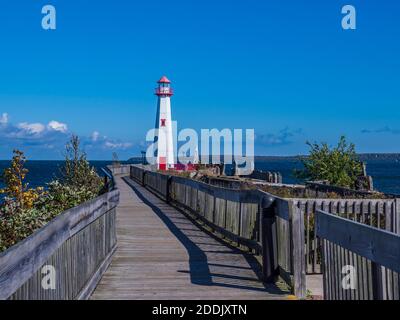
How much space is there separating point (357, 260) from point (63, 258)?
9.60ft

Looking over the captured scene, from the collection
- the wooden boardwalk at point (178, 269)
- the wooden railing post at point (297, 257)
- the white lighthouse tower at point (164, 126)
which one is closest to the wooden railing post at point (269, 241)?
the wooden boardwalk at point (178, 269)

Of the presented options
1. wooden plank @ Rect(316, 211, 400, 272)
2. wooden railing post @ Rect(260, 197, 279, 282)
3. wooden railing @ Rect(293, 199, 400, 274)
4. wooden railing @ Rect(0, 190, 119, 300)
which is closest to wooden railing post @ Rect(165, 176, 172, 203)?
wooden railing @ Rect(0, 190, 119, 300)

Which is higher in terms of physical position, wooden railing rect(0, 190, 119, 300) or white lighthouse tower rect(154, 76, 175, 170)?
white lighthouse tower rect(154, 76, 175, 170)

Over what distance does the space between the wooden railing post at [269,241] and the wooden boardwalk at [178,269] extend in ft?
0.70

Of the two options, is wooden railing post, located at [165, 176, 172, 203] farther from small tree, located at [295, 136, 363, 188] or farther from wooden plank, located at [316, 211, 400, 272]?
wooden plank, located at [316, 211, 400, 272]

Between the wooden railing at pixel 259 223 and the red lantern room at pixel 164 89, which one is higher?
the red lantern room at pixel 164 89

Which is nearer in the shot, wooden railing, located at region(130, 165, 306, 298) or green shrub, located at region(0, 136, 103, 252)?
wooden railing, located at region(130, 165, 306, 298)

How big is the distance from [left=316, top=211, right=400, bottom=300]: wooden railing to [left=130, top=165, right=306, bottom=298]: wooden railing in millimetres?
1565

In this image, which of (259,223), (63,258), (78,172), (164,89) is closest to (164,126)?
(164,89)

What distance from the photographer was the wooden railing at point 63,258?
4.01 metres

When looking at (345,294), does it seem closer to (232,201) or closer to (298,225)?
(298,225)

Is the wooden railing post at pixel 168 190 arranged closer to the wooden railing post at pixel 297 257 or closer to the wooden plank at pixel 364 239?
the wooden railing post at pixel 297 257

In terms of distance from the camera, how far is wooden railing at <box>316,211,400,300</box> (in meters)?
4.07
